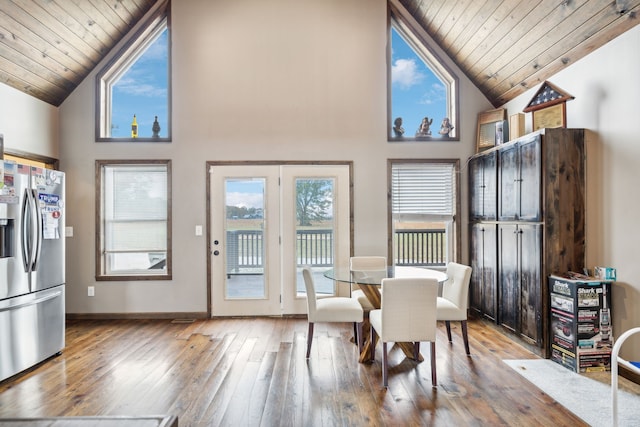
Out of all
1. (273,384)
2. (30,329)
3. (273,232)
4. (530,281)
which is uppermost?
(273,232)

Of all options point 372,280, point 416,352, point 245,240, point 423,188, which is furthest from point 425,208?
point 245,240

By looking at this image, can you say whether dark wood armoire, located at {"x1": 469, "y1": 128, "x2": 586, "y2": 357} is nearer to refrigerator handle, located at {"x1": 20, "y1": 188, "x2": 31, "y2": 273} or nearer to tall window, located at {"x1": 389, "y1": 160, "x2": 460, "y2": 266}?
tall window, located at {"x1": 389, "y1": 160, "x2": 460, "y2": 266}

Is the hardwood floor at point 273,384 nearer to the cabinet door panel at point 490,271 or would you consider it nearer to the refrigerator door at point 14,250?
the cabinet door panel at point 490,271

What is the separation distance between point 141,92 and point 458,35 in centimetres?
412

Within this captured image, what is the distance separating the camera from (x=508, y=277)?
12.6ft

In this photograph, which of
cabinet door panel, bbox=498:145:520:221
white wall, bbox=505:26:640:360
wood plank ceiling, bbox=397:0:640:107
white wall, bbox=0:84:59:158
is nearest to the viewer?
white wall, bbox=505:26:640:360

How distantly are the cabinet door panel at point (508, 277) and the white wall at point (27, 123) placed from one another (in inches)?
212

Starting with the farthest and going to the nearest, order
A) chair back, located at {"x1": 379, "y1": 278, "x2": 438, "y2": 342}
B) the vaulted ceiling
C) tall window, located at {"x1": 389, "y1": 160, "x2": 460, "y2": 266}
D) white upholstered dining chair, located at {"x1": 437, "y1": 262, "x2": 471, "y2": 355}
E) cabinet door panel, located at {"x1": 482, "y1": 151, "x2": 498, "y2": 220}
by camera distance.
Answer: tall window, located at {"x1": 389, "y1": 160, "x2": 460, "y2": 266}, cabinet door panel, located at {"x1": 482, "y1": 151, "x2": 498, "y2": 220}, white upholstered dining chair, located at {"x1": 437, "y1": 262, "x2": 471, "y2": 355}, the vaulted ceiling, chair back, located at {"x1": 379, "y1": 278, "x2": 438, "y2": 342}

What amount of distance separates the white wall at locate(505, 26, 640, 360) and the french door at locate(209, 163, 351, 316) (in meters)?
2.59

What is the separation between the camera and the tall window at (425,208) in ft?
15.9

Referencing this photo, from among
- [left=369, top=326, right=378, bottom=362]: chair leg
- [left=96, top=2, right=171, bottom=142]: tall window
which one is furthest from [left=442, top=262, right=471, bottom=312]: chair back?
[left=96, top=2, right=171, bottom=142]: tall window

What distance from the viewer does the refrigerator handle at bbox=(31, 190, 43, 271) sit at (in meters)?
3.17

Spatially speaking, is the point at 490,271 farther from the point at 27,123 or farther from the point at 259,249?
the point at 27,123

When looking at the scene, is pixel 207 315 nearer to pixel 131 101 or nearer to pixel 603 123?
pixel 131 101
